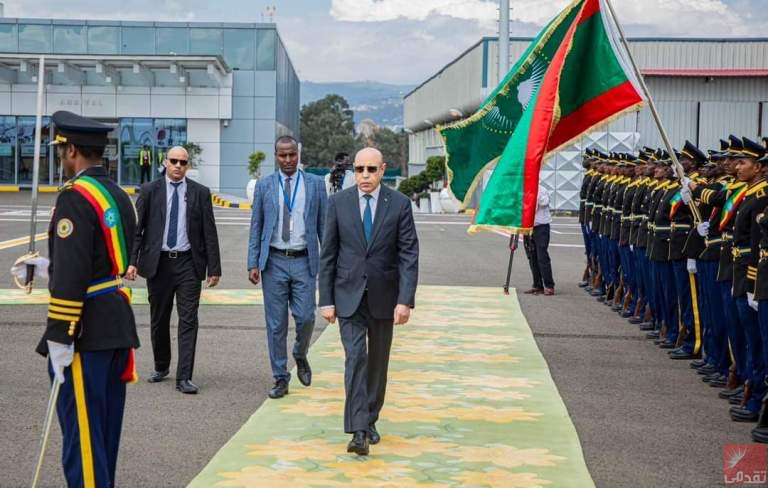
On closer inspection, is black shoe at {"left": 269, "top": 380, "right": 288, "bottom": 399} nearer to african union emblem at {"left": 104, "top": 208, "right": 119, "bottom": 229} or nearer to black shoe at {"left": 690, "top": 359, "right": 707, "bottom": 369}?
african union emblem at {"left": 104, "top": 208, "right": 119, "bottom": 229}

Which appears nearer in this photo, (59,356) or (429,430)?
(59,356)

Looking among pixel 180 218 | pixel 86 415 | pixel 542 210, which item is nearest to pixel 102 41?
pixel 542 210

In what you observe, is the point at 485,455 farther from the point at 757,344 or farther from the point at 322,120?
the point at 322,120

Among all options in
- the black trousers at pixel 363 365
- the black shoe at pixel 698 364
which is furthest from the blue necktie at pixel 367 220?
the black shoe at pixel 698 364

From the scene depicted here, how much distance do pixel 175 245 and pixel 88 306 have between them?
4274mm

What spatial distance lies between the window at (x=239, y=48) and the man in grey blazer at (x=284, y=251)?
1966 inches

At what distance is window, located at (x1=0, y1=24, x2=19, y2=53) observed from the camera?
59.2 meters

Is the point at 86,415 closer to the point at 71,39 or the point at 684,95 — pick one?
the point at 684,95

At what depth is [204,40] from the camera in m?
59.0

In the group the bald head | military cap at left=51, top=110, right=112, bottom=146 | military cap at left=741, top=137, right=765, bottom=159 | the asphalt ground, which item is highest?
military cap at left=741, top=137, right=765, bottom=159

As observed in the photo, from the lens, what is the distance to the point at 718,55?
52.5 meters

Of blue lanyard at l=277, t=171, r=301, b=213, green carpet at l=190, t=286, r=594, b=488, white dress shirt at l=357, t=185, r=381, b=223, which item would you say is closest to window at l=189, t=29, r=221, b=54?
green carpet at l=190, t=286, r=594, b=488

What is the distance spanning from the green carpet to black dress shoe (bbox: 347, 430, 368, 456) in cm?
6

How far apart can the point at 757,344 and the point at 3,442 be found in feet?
18.9
